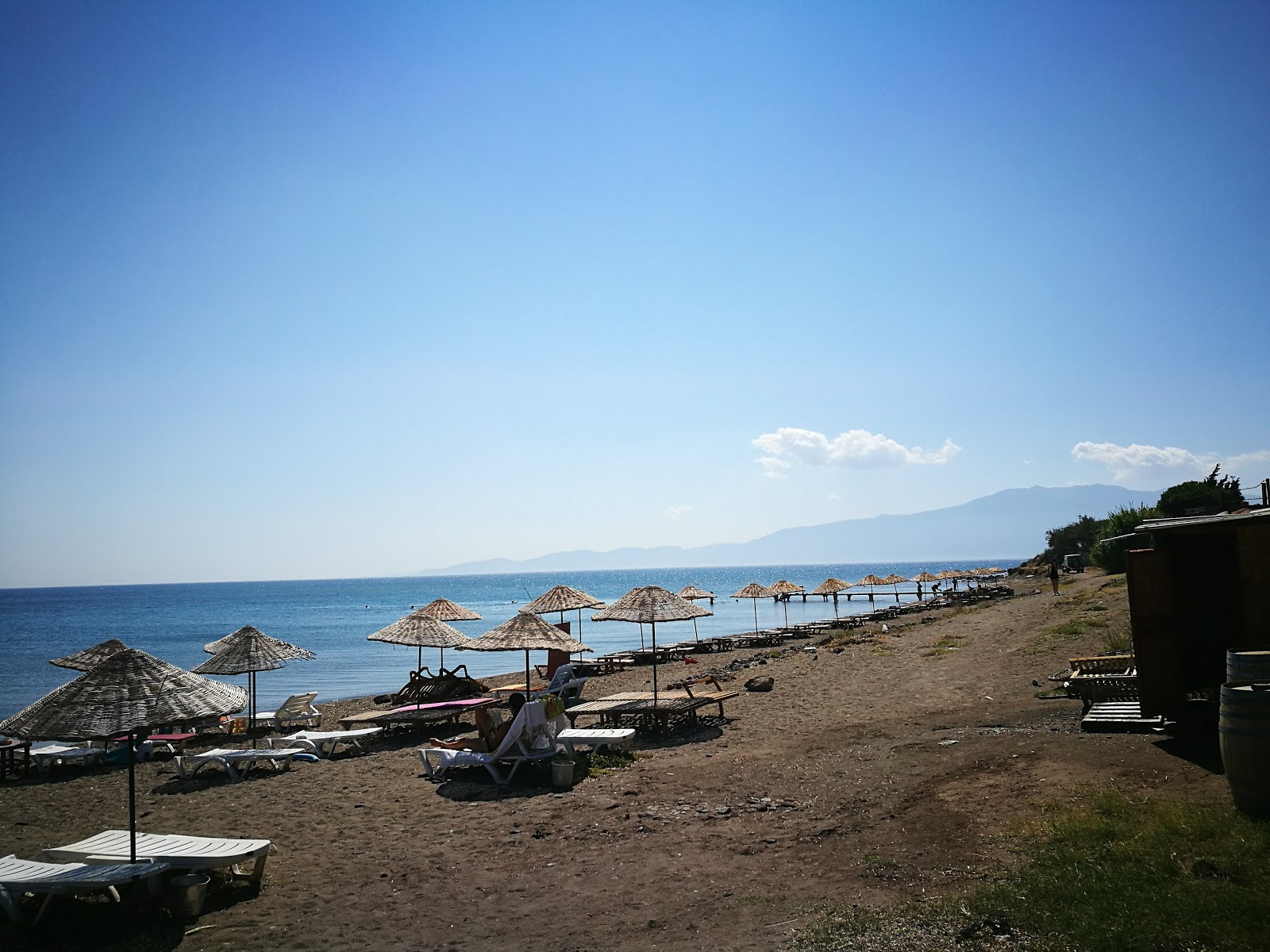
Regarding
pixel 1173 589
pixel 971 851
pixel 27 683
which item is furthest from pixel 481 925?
pixel 27 683

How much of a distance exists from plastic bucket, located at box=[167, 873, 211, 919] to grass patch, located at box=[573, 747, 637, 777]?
4633 mm

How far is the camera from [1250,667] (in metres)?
5.71

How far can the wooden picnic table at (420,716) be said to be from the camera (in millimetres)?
14250

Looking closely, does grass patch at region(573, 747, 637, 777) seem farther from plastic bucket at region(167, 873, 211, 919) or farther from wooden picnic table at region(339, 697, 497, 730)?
plastic bucket at region(167, 873, 211, 919)

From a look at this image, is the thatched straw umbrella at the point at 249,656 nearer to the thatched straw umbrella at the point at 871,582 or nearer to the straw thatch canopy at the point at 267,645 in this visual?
the straw thatch canopy at the point at 267,645

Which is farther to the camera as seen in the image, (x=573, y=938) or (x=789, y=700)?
(x=789, y=700)

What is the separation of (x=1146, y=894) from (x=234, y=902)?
6.47m

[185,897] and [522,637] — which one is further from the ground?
[522,637]

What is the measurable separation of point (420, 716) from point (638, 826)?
7.88 m

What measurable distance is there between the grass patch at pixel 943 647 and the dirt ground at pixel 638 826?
674 centimetres

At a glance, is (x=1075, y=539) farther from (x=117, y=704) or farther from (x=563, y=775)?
(x=117, y=704)

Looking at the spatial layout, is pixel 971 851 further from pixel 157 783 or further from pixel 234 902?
pixel 157 783

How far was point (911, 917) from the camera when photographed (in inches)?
191

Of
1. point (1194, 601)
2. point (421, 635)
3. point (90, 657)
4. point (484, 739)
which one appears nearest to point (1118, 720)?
point (1194, 601)
